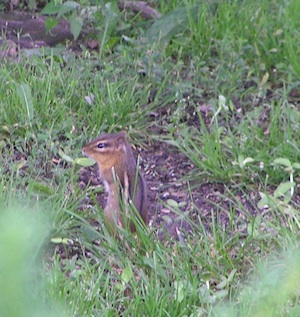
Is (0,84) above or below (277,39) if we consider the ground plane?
below

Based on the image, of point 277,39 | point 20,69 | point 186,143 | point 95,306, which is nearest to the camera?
point 95,306

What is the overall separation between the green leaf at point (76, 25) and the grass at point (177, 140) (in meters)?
0.20

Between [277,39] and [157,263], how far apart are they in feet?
8.34

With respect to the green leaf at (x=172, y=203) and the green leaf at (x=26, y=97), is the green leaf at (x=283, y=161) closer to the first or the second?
the green leaf at (x=172, y=203)

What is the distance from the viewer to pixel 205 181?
151 inches

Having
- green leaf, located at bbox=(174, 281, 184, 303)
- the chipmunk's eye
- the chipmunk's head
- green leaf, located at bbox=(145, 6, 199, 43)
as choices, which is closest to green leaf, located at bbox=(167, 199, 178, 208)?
the chipmunk's head

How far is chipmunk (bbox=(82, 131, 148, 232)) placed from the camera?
10.5 ft

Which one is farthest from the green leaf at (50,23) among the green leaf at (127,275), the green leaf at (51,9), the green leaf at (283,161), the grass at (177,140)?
the green leaf at (127,275)

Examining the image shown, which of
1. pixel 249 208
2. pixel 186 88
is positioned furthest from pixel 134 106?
pixel 249 208

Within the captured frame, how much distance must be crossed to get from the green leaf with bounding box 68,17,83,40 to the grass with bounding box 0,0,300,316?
199mm

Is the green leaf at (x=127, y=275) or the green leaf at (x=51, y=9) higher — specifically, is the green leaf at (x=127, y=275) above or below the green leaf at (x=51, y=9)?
below

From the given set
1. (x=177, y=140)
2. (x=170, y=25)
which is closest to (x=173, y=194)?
(x=177, y=140)

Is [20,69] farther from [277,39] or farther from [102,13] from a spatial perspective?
[277,39]

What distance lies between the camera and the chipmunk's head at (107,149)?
356 centimetres
